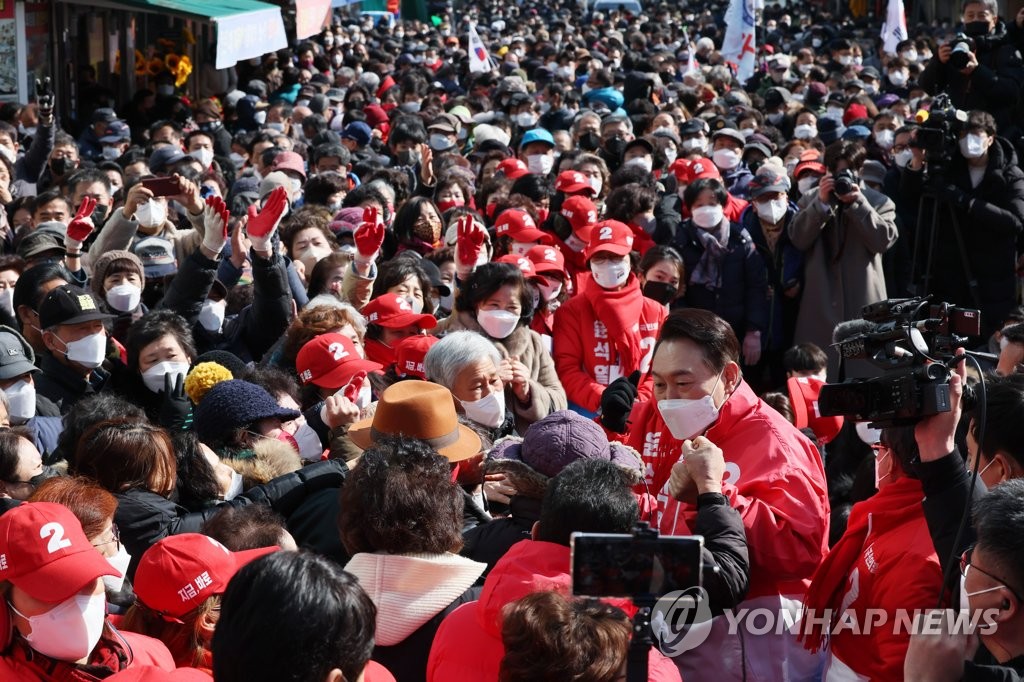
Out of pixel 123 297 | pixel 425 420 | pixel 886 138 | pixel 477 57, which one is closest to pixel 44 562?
pixel 425 420

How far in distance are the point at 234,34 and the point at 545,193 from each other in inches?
296

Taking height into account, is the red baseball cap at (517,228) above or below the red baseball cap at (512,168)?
above

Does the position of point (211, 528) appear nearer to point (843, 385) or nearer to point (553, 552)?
point (553, 552)

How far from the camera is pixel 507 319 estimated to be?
5625 millimetres

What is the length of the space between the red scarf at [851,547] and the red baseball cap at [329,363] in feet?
7.33

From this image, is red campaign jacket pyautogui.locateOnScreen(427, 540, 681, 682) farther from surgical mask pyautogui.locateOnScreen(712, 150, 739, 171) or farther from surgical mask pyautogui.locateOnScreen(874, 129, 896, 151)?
surgical mask pyautogui.locateOnScreen(874, 129, 896, 151)

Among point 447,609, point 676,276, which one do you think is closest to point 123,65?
point 676,276

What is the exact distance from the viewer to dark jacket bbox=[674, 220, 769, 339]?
7.73 metres

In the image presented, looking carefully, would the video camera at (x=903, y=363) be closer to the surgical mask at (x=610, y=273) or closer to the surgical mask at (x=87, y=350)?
the surgical mask at (x=610, y=273)

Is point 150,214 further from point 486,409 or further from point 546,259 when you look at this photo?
point 486,409

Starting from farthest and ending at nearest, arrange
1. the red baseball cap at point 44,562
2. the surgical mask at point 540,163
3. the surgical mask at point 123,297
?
the surgical mask at point 540,163 < the surgical mask at point 123,297 < the red baseball cap at point 44,562

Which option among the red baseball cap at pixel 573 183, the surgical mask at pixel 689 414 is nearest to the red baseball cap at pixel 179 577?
the surgical mask at pixel 689 414

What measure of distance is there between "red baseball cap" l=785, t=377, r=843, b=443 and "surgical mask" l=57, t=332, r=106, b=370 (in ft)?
10.0

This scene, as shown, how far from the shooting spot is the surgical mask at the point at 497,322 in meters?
5.61
